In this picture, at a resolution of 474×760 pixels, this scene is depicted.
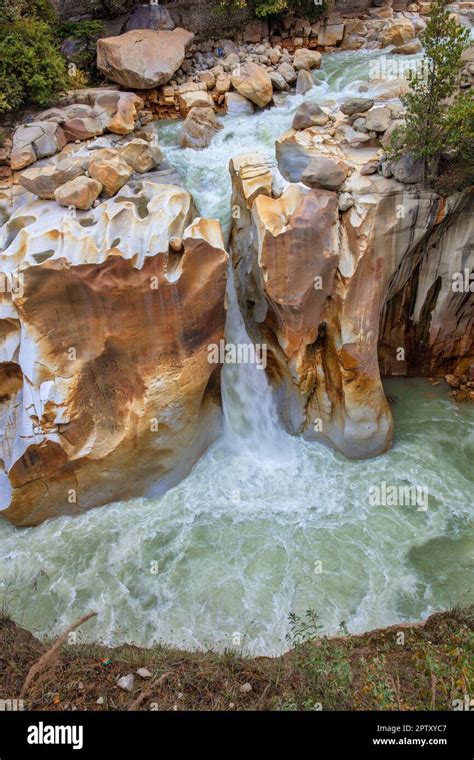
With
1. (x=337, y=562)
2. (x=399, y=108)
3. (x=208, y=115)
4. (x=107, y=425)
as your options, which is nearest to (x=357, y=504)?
(x=337, y=562)

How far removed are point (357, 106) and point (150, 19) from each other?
8.54 m

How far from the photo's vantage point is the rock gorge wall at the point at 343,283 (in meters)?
7.97

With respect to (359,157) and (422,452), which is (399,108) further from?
(422,452)

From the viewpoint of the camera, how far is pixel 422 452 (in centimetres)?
909

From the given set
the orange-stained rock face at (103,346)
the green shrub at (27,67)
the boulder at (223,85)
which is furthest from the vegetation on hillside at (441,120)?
the green shrub at (27,67)

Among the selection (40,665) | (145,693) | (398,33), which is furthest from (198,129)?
(145,693)

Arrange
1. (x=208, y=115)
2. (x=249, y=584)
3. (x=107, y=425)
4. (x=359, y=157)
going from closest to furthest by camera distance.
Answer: (x=249, y=584) < (x=107, y=425) < (x=359, y=157) < (x=208, y=115)

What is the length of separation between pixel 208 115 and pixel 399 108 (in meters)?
4.53

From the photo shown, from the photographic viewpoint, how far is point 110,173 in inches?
344

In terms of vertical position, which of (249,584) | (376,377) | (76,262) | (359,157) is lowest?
(249,584)

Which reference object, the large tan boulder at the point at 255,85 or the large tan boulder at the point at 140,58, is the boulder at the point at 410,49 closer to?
the large tan boulder at the point at 255,85

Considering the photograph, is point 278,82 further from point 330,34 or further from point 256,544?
point 256,544

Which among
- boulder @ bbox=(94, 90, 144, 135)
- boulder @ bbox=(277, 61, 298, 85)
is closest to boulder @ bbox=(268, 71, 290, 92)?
boulder @ bbox=(277, 61, 298, 85)

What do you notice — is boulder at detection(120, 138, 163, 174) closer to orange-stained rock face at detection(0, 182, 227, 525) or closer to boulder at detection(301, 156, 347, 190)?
orange-stained rock face at detection(0, 182, 227, 525)
